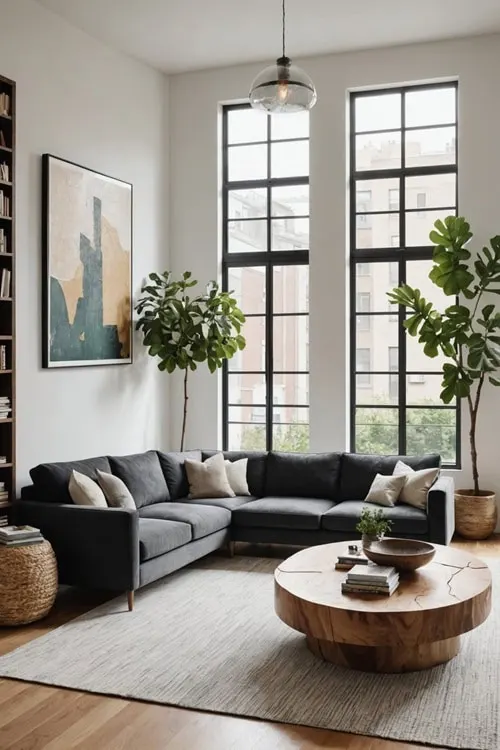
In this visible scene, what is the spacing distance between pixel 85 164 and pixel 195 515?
303cm

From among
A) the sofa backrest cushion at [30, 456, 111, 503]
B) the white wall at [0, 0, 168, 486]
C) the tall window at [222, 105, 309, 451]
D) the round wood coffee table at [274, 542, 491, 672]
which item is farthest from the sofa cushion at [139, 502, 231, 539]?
the tall window at [222, 105, 309, 451]

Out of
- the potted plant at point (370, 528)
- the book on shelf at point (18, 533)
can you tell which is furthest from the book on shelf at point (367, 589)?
the book on shelf at point (18, 533)

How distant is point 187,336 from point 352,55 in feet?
10.0

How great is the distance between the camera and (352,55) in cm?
803

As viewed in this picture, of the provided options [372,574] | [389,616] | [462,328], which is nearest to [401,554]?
[372,574]

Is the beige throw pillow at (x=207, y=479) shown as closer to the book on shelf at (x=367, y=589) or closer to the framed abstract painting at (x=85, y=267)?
the framed abstract painting at (x=85, y=267)

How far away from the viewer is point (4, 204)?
19.4ft

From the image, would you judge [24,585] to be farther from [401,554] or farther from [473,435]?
[473,435]

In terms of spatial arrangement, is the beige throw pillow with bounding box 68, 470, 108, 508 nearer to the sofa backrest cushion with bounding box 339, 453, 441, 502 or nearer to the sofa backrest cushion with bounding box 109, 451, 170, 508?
the sofa backrest cushion with bounding box 109, 451, 170, 508

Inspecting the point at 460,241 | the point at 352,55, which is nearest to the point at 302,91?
the point at 460,241

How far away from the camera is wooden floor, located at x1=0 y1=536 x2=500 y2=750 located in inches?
139

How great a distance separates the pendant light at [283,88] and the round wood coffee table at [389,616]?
8.98ft

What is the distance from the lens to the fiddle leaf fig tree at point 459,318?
7254mm

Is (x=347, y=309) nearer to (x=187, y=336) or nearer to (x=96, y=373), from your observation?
(x=187, y=336)
